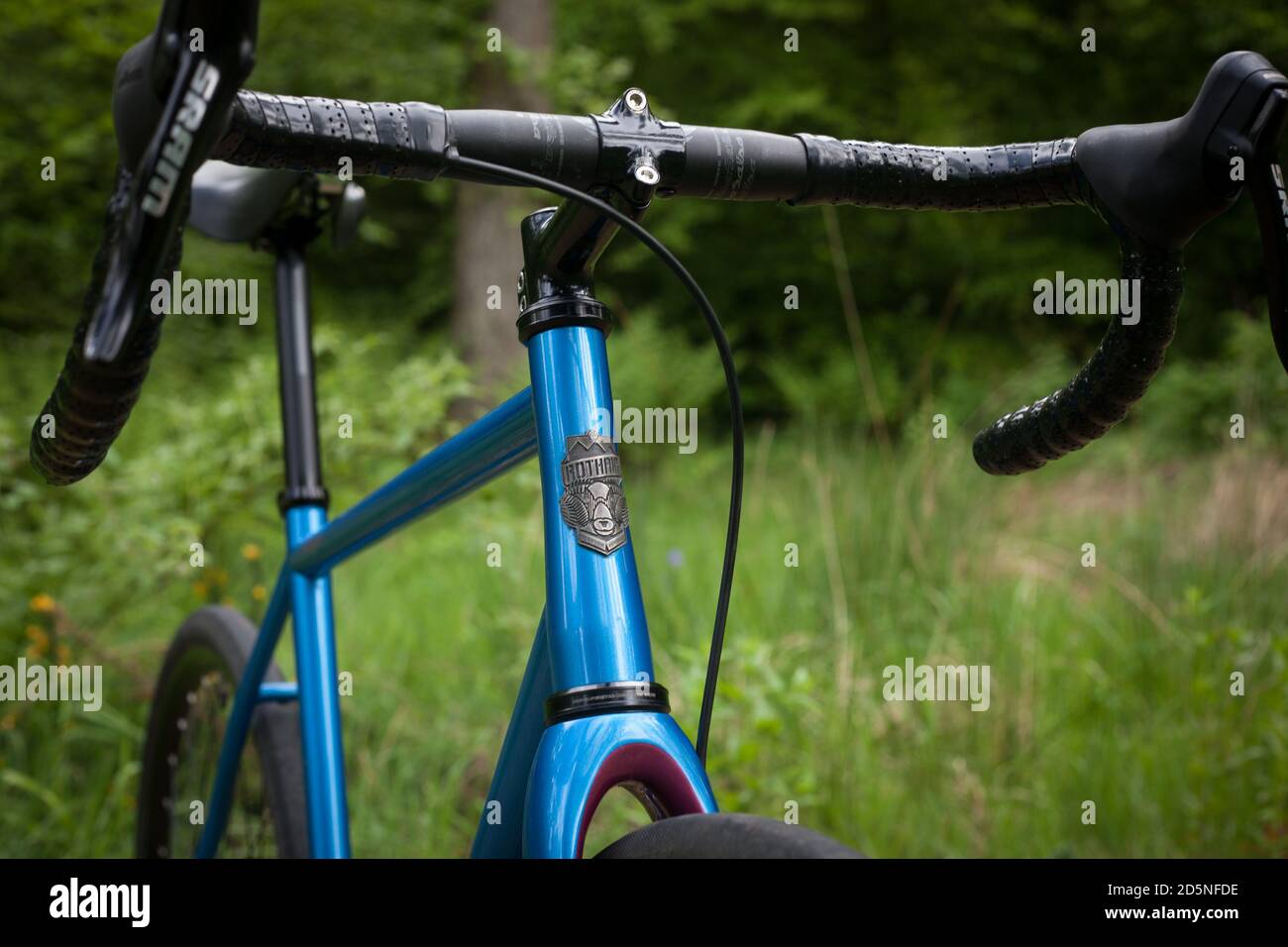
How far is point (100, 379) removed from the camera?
651 millimetres

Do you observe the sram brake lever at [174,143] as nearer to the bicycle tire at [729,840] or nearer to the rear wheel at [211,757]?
the bicycle tire at [729,840]

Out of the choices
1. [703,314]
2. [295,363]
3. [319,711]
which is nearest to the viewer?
[703,314]

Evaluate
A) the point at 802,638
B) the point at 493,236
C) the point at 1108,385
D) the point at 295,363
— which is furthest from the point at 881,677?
the point at 493,236

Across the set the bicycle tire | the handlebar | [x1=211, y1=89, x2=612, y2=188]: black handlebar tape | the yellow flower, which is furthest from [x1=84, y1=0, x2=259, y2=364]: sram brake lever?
the yellow flower

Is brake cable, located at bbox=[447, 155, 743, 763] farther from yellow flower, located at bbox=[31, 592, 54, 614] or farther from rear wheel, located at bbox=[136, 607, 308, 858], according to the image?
yellow flower, located at bbox=[31, 592, 54, 614]

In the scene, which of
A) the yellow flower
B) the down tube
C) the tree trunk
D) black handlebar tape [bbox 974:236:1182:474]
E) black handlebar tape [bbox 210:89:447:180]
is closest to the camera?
black handlebar tape [bbox 210:89:447:180]

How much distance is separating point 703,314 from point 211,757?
4.81 feet

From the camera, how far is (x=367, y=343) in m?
2.88

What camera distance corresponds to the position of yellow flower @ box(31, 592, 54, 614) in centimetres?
274

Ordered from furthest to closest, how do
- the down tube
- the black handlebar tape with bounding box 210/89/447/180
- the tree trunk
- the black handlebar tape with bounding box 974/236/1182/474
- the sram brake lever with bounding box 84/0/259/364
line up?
the tree trunk
the down tube
the black handlebar tape with bounding box 974/236/1182/474
the black handlebar tape with bounding box 210/89/447/180
the sram brake lever with bounding box 84/0/259/364

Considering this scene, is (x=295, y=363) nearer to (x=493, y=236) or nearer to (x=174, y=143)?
(x=174, y=143)

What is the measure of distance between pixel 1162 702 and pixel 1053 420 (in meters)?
2.12

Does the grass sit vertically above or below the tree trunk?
below
